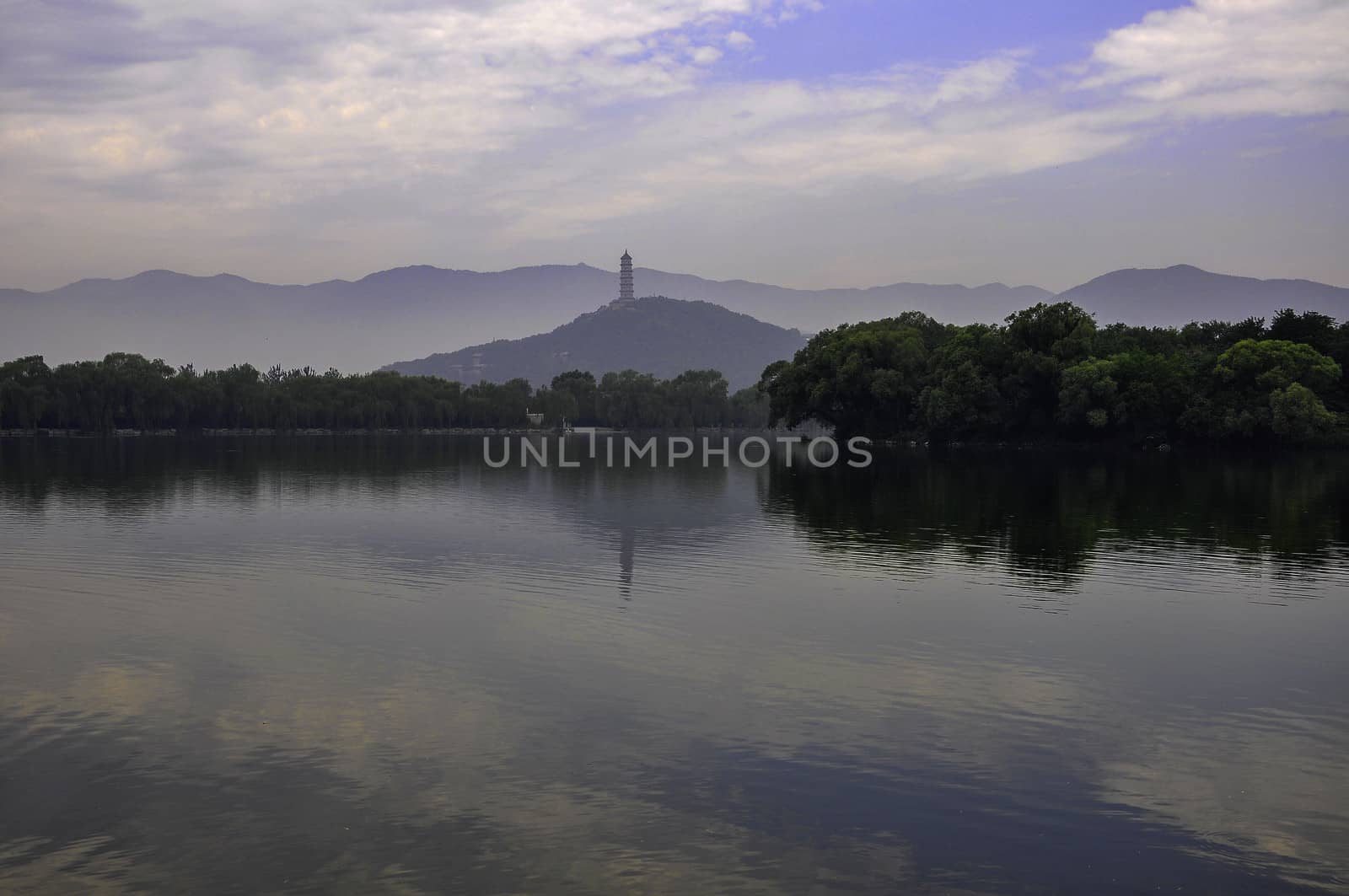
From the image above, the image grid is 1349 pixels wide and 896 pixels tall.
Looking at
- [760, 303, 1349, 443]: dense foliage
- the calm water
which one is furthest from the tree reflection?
[760, 303, 1349, 443]: dense foliage

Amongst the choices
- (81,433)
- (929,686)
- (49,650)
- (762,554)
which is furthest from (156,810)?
(81,433)

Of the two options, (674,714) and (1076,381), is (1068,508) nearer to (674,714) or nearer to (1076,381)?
(674,714)

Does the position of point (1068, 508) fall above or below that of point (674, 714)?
above

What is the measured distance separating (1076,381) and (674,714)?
299 ft

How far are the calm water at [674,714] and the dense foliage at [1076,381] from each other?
64.1 m

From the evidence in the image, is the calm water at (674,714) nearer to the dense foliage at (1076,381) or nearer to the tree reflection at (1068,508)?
the tree reflection at (1068,508)

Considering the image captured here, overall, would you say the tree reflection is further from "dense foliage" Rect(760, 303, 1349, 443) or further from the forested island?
the forested island

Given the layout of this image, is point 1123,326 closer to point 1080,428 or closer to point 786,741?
point 1080,428

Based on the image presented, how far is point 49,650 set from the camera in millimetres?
20828

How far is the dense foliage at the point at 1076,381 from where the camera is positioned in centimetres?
9481

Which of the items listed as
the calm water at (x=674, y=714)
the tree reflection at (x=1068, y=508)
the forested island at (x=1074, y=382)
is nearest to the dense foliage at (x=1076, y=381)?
the forested island at (x=1074, y=382)

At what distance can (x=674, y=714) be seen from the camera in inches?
667

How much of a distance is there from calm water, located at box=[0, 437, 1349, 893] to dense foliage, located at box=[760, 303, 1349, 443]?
2525 inches

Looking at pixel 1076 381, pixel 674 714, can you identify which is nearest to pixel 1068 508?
pixel 674 714
